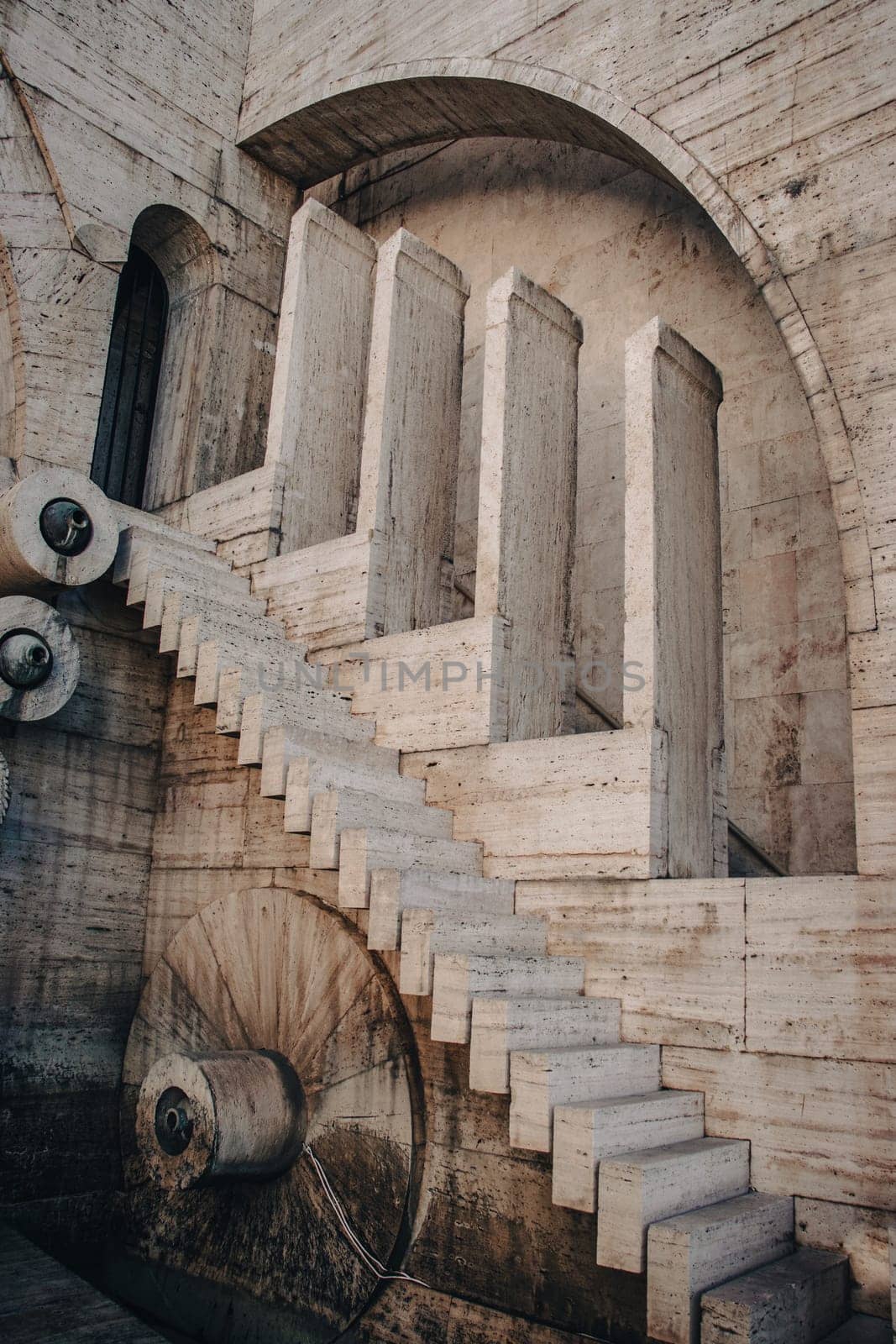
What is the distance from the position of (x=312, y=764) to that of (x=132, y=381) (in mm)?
4517

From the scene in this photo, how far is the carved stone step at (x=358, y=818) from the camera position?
4.45 m

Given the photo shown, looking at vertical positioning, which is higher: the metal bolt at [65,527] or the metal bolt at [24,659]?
the metal bolt at [65,527]

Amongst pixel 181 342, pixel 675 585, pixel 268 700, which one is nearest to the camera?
pixel 675 585

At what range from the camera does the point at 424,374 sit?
20.8 ft

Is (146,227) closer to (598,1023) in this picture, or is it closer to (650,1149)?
(598,1023)

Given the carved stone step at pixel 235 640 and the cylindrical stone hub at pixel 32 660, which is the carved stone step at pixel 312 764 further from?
the cylindrical stone hub at pixel 32 660

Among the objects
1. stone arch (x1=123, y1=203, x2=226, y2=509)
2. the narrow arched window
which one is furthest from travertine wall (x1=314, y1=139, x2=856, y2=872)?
the narrow arched window

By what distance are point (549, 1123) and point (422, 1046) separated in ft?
4.11

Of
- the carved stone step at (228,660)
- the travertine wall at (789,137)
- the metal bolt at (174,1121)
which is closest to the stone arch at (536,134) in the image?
the travertine wall at (789,137)

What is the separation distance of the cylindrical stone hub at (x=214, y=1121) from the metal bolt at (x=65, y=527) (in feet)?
7.78

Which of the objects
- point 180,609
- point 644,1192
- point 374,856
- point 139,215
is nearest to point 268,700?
point 180,609

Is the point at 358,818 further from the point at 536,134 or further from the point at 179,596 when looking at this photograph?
the point at 536,134

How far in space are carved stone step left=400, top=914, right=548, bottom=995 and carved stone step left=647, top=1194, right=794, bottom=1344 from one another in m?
1.14

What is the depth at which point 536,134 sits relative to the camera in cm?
672
